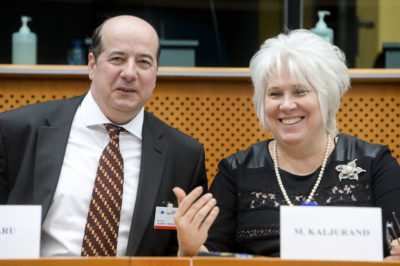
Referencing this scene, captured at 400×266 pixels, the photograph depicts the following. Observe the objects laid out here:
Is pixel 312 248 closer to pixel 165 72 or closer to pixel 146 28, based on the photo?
pixel 146 28

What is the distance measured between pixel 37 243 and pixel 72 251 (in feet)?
1.68

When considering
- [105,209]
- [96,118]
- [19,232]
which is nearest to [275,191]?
[105,209]

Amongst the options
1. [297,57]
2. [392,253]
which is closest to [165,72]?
[297,57]

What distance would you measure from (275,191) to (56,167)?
31.1 inches

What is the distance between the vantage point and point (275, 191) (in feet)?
6.52

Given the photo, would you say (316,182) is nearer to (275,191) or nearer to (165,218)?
(275,191)

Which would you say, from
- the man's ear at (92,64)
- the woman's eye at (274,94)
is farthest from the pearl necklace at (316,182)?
the man's ear at (92,64)

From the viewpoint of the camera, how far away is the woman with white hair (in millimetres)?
1927

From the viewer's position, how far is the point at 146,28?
207cm

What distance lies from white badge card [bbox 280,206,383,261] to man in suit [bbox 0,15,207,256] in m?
0.71

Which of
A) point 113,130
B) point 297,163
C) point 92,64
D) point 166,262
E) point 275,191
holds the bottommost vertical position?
point 166,262

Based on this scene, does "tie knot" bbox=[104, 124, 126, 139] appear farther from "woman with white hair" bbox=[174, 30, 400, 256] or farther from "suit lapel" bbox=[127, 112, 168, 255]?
"woman with white hair" bbox=[174, 30, 400, 256]

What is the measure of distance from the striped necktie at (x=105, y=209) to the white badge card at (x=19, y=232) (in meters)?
0.49

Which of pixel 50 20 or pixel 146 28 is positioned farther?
pixel 50 20
